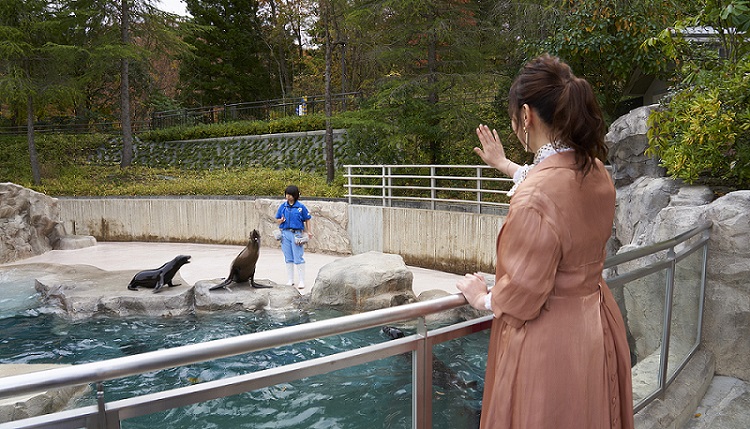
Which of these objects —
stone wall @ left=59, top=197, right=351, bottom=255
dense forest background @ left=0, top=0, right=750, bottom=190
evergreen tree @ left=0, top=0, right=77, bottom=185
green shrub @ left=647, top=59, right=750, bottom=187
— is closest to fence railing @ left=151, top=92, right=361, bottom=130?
dense forest background @ left=0, top=0, right=750, bottom=190

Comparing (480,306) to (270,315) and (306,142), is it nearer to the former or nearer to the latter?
(270,315)

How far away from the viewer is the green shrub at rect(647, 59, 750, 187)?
A: 448cm

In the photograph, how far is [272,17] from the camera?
31.8 meters

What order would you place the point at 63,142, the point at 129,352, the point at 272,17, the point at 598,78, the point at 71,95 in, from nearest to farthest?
1. the point at 129,352
2. the point at 598,78
3. the point at 71,95
4. the point at 63,142
5. the point at 272,17

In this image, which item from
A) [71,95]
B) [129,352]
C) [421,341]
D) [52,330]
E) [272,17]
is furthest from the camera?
[272,17]

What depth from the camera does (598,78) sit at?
14.0 meters

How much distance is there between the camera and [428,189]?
532 inches

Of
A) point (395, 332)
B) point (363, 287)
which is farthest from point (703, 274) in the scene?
point (363, 287)

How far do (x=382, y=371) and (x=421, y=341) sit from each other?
169 mm

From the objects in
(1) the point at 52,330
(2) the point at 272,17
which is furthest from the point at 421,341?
(2) the point at 272,17

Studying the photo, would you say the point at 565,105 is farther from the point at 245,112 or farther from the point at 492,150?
the point at 245,112

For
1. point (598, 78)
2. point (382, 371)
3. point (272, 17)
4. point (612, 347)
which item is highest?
point (272, 17)

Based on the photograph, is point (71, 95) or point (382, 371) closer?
point (382, 371)

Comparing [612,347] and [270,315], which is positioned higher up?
[612,347]
